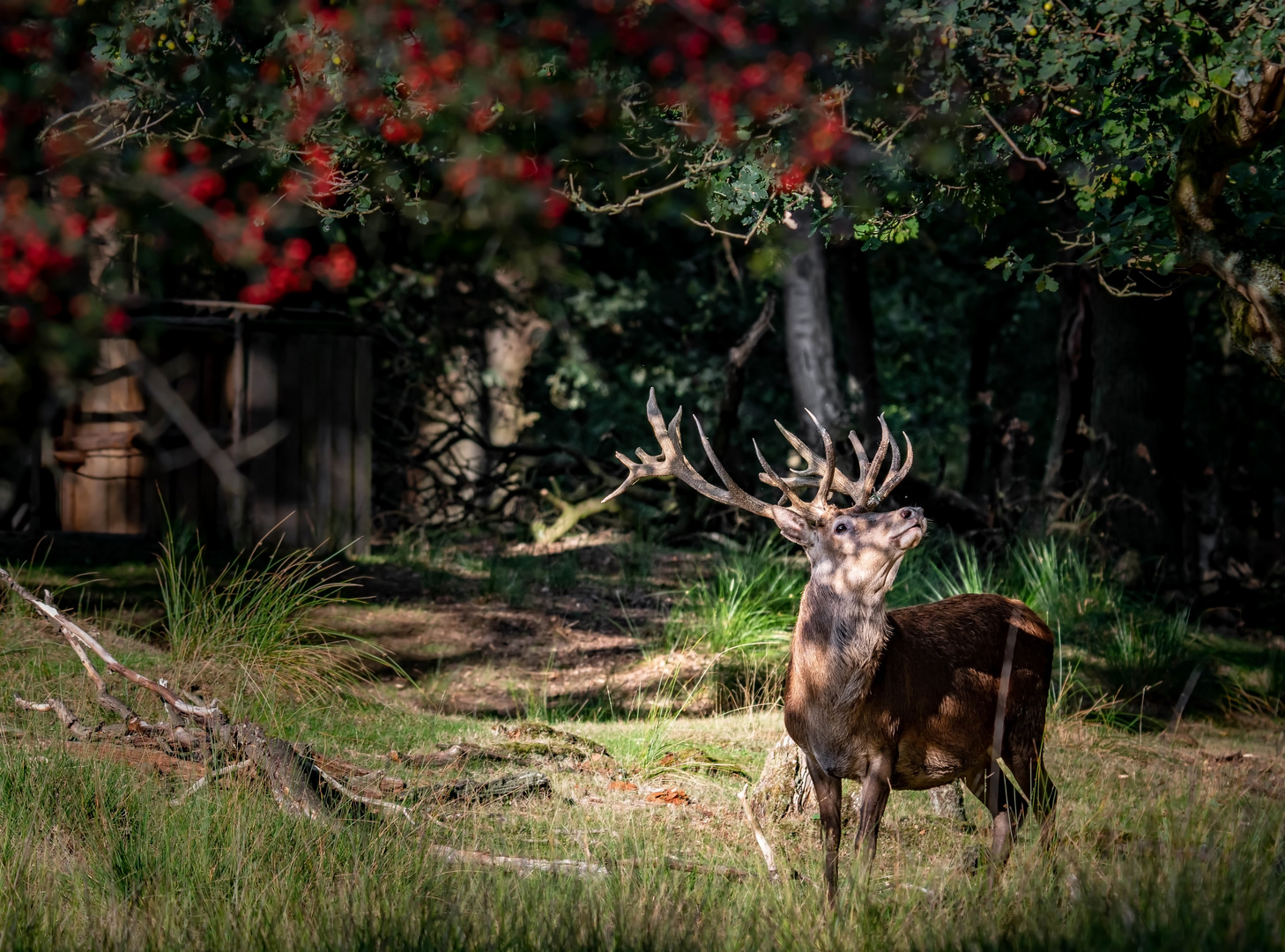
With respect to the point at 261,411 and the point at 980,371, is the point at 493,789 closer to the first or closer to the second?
the point at 261,411

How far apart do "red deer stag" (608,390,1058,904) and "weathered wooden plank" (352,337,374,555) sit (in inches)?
249

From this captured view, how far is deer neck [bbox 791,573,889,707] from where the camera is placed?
4621mm

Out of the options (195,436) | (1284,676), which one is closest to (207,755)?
(195,436)

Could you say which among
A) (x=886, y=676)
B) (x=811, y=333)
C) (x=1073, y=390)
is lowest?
(x=886, y=676)

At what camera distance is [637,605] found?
10.3 metres

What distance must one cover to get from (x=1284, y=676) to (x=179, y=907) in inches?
290

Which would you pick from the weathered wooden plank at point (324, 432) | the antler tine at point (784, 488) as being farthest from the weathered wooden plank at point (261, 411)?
the antler tine at point (784, 488)

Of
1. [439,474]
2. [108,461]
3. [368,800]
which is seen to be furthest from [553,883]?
[439,474]

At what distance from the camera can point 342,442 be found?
11.2 meters

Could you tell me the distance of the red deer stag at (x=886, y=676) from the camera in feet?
15.1

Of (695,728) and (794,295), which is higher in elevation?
(794,295)

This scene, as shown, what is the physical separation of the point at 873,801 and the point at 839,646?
1.70ft

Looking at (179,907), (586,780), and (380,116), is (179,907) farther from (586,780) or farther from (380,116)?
(380,116)

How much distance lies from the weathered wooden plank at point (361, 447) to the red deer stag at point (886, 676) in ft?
20.7
